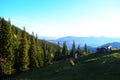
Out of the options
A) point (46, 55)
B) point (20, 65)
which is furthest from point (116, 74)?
point (46, 55)

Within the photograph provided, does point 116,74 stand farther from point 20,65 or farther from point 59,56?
point 59,56

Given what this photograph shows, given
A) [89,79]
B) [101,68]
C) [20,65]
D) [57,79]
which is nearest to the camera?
[89,79]

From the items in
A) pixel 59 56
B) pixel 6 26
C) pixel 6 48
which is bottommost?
pixel 59 56

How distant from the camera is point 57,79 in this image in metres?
45.2

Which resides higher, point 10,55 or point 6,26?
point 6,26

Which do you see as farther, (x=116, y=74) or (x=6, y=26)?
(x=6, y=26)

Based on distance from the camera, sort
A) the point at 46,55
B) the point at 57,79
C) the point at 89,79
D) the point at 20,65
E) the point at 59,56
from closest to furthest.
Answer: the point at 89,79
the point at 57,79
the point at 20,65
the point at 46,55
the point at 59,56

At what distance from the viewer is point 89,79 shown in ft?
137

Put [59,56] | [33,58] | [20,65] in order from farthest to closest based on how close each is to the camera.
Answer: [59,56], [33,58], [20,65]

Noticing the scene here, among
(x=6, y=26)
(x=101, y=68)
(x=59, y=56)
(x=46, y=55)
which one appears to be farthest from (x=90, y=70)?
(x=59, y=56)

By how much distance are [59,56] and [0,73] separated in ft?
341

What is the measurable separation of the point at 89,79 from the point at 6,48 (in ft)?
98.0

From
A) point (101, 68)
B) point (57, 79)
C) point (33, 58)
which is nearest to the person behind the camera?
point (57, 79)

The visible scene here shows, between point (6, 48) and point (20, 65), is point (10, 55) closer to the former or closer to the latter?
point (6, 48)
